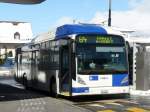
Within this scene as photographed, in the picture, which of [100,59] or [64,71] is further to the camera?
[64,71]

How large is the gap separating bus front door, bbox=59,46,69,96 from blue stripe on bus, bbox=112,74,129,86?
187 centimetres

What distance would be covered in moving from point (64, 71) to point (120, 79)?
228cm

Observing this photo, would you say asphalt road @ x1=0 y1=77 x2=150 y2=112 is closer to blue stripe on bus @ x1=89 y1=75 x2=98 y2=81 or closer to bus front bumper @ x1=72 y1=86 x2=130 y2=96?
bus front bumper @ x1=72 y1=86 x2=130 y2=96

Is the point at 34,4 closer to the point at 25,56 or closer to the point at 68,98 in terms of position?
the point at 25,56

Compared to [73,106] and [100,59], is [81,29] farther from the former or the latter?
[73,106]

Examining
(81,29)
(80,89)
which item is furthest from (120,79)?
(81,29)

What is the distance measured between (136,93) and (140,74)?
3.53ft

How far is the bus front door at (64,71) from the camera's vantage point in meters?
21.9

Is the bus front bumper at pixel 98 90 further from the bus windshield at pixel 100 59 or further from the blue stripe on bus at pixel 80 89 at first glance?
the bus windshield at pixel 100 59

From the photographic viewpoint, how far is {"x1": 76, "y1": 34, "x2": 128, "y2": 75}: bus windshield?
2139cm

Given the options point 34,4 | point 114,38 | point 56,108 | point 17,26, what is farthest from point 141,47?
point 17,26

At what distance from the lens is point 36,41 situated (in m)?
28.4

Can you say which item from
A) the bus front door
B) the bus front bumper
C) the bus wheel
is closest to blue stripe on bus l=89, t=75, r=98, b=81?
the bus front bumper

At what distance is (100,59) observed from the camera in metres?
21.7
